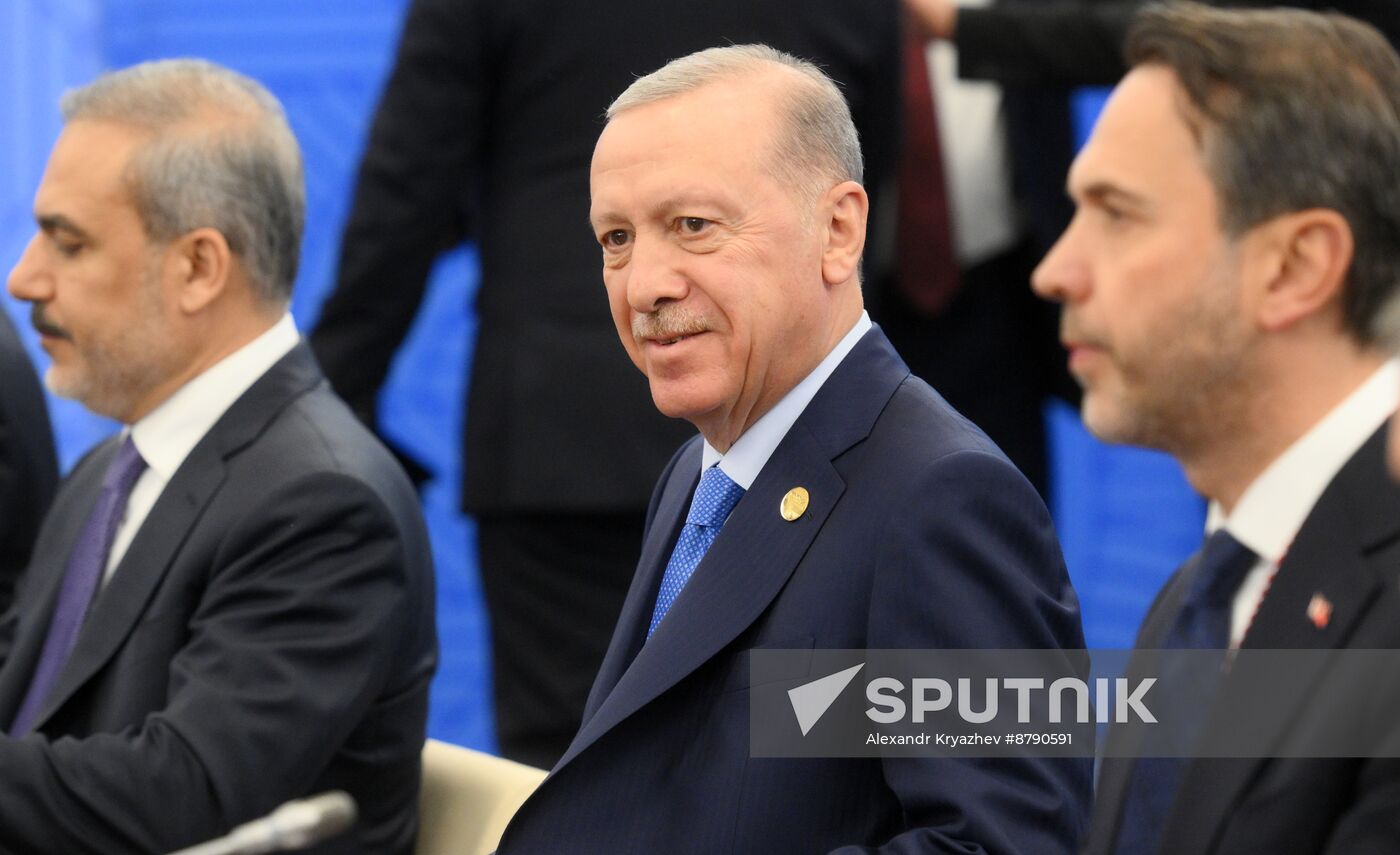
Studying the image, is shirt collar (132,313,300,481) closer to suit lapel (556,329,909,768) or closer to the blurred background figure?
suit lapel (556,329,909,768)

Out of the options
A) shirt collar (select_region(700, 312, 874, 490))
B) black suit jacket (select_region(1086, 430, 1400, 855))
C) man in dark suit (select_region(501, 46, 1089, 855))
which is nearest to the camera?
black suit jacket (select_region(1086, 430, 1400, 855))

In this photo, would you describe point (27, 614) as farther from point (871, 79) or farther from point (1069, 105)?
point (1069, 105)

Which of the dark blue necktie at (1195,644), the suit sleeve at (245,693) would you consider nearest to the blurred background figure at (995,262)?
the suit sleeve at (245,693)

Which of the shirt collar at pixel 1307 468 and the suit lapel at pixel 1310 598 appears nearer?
the suit lapel at pixel 1310 598

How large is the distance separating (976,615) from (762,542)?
0.94 feet

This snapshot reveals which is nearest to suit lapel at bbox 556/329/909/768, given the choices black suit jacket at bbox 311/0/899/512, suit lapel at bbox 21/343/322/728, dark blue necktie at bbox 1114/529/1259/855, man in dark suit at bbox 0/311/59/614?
dark blue necktie at bbox 1114/529/1259/855

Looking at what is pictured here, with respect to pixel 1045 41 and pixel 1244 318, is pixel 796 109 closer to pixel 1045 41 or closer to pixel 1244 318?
pixel 1244 318

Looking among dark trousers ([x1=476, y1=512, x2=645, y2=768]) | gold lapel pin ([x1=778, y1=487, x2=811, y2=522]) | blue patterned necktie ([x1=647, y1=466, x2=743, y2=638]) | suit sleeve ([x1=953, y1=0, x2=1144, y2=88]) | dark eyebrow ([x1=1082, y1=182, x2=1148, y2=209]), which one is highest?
suit sleeve ([x1=953, y1=0, x2=1144, y2=88])

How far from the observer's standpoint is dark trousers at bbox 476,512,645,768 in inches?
142

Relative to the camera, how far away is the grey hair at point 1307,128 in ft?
5.67

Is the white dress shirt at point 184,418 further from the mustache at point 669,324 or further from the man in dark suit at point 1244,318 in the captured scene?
the man in dark suit at point 1244,318

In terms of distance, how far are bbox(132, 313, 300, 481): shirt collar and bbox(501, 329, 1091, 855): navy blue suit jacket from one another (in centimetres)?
100

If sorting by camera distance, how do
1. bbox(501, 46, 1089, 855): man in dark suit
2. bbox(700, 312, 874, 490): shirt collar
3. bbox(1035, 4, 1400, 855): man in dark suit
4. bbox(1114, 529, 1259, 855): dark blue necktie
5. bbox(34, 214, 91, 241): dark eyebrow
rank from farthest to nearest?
bbox(34, 214, 91, 241): dark eyebrow
bbox(700, 312, 874, 490): shirt collar
bbox(501, 46, 1089, 855): man in dark suit
bbox(1114, 529, 1259, 855): dark blue necktie
bbox(1035, 4, 1400, 855): man in dark suit

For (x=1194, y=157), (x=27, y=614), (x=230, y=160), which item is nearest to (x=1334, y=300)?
(x=1194, y=157)
